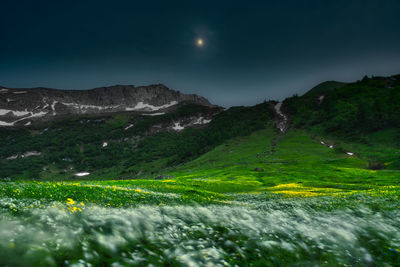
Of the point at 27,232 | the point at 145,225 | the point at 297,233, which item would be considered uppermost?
the point at 27,232

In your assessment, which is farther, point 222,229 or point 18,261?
point 222,229

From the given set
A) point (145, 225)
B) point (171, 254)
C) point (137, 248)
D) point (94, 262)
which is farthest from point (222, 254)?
point (94, 262)

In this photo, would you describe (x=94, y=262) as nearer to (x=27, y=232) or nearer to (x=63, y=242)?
(x=63, y=242)

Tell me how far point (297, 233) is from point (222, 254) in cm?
545

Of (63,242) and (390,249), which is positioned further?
(390,249)

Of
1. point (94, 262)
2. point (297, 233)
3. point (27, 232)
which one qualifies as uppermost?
point (27, 232)

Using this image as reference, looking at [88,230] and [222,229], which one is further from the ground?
[88,230]

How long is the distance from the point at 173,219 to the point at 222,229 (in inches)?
103

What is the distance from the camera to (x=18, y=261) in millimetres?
5070

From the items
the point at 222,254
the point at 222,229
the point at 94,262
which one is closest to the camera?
the point at 94,262

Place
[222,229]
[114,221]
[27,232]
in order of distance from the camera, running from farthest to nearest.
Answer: [222,229]
[114,221]
[27,232]

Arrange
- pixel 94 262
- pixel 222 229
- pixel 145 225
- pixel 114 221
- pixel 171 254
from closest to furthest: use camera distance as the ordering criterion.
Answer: pixel 94 262 < pixel 171 254 < pixel 114 221 < pixel 145 225 < pixel 222 229

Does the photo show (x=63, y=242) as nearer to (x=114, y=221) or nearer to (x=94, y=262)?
(x=94, y=262)

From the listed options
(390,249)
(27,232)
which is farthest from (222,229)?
(27,232)
